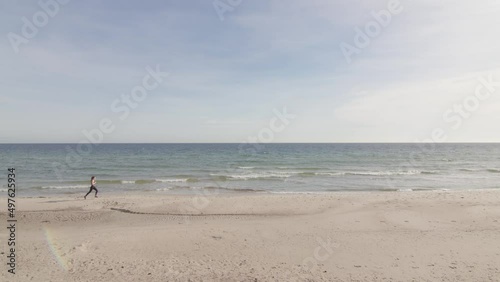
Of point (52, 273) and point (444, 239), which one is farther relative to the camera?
point (444, 239)

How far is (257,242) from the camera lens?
10891 mm

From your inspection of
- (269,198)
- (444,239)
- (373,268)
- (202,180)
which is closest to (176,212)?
(269,198)

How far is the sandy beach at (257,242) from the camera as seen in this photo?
838cm

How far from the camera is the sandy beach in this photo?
8375 millimetres

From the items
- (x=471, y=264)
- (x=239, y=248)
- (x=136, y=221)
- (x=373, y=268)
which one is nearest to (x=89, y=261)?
(x=239, y=248)

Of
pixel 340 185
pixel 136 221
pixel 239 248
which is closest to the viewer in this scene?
pixel 239 248

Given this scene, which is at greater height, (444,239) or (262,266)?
(444,239)

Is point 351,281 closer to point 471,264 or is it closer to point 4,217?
point 471,264

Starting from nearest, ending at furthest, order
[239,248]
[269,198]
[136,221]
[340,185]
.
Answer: [239,248] < [136,221] < [269,198] < [340,185]

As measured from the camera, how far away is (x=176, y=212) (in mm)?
15984

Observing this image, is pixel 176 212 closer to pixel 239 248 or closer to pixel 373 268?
pixel 239 248

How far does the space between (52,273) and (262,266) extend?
5274 mm

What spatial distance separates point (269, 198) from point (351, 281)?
1214cm

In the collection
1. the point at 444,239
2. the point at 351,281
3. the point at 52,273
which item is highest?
the point at 444,239
